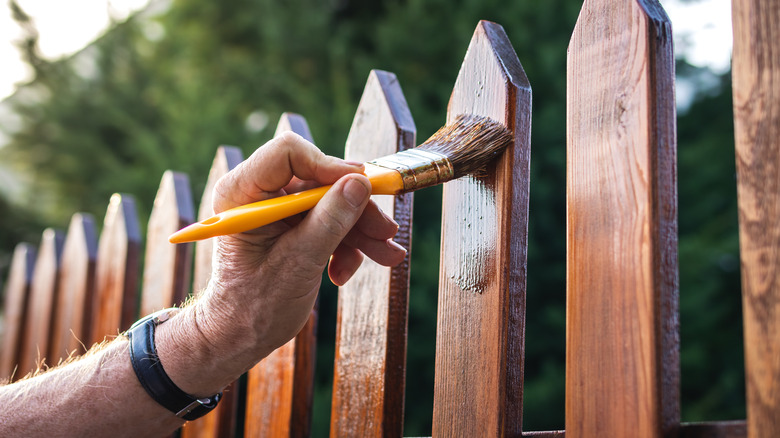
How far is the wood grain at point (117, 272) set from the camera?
A: 2402 millimetres

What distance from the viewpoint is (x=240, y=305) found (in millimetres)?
1037

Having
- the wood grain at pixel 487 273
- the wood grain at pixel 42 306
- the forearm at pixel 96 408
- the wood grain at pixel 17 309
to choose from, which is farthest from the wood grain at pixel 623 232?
the wood grain at pixel 17 309

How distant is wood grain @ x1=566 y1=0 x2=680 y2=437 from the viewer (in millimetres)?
808

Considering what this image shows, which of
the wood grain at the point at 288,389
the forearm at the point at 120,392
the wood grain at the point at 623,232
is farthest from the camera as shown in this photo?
the wood grain at the point at 288,389

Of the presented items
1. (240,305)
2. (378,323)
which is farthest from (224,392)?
(240,305)

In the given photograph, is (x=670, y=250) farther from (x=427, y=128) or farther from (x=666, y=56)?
(x=427, y=128)

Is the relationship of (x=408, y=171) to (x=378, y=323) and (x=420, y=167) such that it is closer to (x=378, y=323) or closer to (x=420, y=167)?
(x=420, y=167)

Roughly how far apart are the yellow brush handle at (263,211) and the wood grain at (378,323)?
378mm

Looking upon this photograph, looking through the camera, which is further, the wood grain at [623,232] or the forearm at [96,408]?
the forearm at [96,408]

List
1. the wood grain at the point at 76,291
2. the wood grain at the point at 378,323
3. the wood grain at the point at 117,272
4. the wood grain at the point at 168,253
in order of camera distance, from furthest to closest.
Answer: the wood grain at the point at 76,291
the wood grain at the point at 117,272
the wood grain at the point at 168,253
the wood grain at the point at 378,323

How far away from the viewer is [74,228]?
9.54 ft

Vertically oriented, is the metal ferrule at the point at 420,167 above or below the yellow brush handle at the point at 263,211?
above

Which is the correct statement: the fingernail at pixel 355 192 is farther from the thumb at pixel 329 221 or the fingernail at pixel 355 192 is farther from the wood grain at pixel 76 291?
the wood grain at pixel 76 291

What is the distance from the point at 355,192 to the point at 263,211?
13 centimetres
